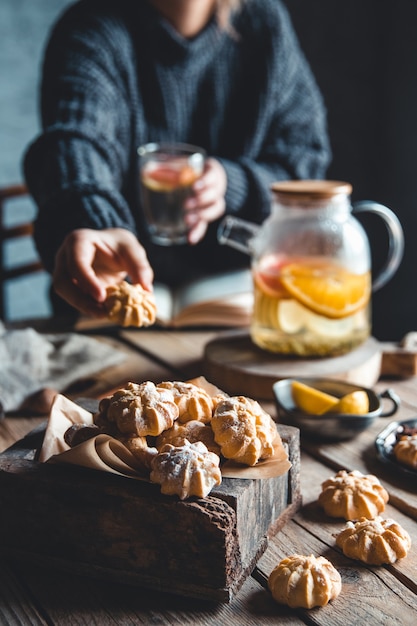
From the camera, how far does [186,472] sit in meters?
0.71

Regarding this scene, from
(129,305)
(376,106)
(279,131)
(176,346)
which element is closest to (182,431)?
(129,305)

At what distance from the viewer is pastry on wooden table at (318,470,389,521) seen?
2.94 feet

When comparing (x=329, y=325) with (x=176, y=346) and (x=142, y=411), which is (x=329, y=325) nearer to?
(x=176, y=346)

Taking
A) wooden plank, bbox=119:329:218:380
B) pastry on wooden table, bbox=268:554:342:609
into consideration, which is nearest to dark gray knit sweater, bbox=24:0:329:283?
wooden plank, bbox=119:329:218:380

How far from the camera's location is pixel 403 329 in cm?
281

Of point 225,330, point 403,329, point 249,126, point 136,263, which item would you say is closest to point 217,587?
point 136,263

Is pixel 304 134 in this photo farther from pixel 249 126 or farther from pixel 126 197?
pixel 126 197

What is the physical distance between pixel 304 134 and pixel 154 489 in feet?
5.01

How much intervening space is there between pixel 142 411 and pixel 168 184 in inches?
34.9

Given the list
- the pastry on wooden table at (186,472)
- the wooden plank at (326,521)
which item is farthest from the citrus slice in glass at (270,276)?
the pastry on wooden table at (186,472)

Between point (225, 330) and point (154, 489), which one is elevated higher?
point (154, 489)

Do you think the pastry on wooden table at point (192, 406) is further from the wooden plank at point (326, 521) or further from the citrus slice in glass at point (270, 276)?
the citrus slice in glass at point (270, 276)

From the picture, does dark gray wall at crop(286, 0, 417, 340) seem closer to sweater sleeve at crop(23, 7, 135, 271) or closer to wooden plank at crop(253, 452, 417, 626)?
sweater sleeve at crop(23, 7, 135, 271)

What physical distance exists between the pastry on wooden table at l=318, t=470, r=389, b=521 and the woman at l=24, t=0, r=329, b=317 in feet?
2.54
